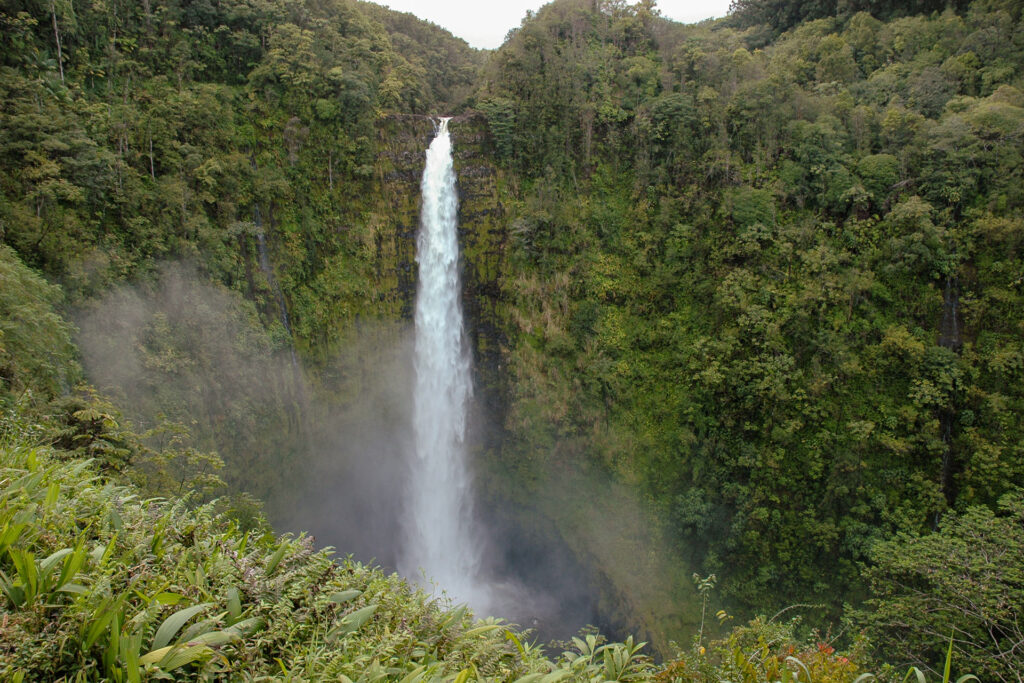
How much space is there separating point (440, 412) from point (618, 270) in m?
7.08

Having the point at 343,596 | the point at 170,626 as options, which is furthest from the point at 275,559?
the point at 170,626

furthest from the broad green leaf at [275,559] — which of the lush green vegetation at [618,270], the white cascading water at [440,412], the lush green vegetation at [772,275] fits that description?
the white cascading water at [440,412]

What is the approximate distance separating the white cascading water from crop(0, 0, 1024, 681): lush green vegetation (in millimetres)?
766

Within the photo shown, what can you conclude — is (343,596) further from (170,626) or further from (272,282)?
(272,282)

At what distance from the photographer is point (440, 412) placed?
16.3 meters

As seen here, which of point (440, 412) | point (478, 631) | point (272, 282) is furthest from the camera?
point (440, 412)

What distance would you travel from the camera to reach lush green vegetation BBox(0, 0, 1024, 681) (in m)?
11.4

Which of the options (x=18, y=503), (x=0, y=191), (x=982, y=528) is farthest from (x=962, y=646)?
(x=0, y=191)

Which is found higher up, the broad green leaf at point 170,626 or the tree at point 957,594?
the broad green leaf at point 170,626

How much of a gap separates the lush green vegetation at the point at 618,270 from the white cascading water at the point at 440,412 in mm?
766

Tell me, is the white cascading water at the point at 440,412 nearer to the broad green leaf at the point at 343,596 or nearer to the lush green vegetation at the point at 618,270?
the lush green vegetation at the point at 618,270

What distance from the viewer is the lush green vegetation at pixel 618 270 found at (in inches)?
448

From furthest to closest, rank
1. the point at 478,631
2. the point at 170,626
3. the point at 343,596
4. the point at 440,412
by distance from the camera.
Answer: the point at 440,412 → the point at 478,631 → the point at 343,596 → the point at 170,626

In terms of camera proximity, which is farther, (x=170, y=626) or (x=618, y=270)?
(x=618, y=270)
